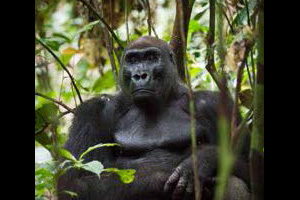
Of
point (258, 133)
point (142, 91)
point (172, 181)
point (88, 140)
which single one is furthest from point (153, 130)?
point (258, 133)

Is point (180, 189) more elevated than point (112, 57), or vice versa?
point (112, 57)

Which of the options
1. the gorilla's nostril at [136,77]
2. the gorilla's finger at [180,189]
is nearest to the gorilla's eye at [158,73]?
the gorilla's nostril at [136,77]

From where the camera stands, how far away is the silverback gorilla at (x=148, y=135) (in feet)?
11.2

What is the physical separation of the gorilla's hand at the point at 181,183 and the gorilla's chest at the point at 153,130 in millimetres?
393

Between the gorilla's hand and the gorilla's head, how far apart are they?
56 centimetres

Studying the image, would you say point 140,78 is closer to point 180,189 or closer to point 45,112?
point 180,189

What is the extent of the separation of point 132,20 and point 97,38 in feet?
1.34

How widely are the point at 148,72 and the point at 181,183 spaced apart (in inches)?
32.0

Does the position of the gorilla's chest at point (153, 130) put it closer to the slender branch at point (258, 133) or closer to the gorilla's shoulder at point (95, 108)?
the gorilla's shoulder at point (95, 108)

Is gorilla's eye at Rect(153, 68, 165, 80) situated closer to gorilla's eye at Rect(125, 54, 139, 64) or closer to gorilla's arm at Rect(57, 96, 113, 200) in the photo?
gorilla's eye at Rect(125, 54, 139, 64)

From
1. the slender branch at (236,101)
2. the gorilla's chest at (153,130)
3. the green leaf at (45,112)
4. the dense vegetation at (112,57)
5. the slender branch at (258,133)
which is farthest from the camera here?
the green leaf at (45,112)

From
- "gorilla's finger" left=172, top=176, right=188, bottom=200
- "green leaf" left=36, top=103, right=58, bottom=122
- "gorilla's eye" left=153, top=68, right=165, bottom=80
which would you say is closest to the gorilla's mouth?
"gorilla's eye" left=153, top=68, right=165, bottom=80

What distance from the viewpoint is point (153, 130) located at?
380cm
